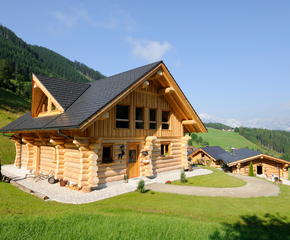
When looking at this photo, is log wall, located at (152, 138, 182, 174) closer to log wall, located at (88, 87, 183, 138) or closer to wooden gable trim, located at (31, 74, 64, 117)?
log wall, located at (88, 87, 183, 138)

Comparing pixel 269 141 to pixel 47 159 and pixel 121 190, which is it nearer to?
pixel 121 190

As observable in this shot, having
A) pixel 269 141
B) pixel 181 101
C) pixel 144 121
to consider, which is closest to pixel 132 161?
pixel 144 121

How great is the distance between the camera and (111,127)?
39.3 ft

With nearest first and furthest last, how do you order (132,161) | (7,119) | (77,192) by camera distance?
(77,192) < (132,161) < (7,119)

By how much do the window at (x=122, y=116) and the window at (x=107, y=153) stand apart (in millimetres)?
1487

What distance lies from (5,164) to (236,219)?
23412mm

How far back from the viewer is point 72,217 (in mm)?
5469

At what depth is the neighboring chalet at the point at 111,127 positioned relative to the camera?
10.6 meters

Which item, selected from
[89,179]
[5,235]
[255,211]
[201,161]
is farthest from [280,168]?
[5,235]

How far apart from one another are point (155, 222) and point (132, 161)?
7881 millimetres

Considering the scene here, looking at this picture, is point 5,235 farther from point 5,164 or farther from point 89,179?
point 5,164

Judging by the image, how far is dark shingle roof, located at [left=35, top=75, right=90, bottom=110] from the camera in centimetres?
1314

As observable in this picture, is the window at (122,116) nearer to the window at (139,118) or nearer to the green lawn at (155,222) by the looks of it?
the window at (139,118)

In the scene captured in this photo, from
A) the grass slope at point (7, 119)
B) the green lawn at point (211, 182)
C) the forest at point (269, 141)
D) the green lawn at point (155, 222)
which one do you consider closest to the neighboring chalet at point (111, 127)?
the green lawn at point (211, 182)
